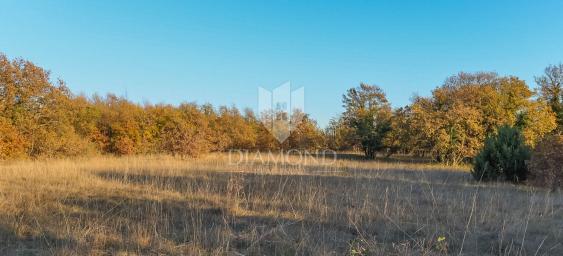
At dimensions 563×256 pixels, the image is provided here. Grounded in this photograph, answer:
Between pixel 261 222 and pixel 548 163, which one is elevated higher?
pixel 548 163

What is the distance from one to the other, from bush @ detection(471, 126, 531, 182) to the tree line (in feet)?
18.8

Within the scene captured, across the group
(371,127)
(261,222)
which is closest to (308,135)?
(371,127)

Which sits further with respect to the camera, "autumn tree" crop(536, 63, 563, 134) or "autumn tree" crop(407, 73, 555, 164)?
"autumn tree" crop(536, 63, 563, 134)

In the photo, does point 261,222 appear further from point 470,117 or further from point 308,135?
point 308,135

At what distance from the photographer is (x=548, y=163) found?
24.2ft

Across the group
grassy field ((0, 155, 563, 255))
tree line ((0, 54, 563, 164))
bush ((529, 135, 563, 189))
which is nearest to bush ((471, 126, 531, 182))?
bush ((529, 135, 563, 189))

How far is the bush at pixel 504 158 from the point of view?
885 centimetres

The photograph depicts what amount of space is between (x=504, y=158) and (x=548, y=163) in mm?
1609

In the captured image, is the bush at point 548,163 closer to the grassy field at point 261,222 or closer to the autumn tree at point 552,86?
the grassy field at point 261,222

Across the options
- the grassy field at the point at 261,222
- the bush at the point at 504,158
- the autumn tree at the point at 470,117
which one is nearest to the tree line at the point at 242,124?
the autumn tree at the point at 470,117

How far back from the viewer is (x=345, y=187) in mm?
6742

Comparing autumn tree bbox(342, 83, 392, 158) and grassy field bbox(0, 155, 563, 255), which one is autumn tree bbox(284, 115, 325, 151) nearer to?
autumn tree bbox(342, 83, 392, 158)

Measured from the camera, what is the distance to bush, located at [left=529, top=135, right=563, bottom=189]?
7293 millimetres

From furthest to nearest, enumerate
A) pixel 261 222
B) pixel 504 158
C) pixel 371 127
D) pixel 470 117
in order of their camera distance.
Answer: pixel 371 127 → pixel 470 117 → pixel 504 158 → pixel 261 222
